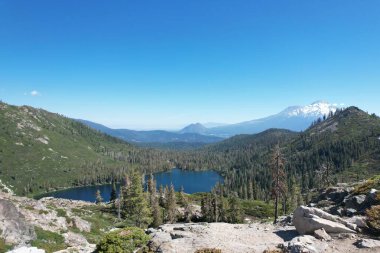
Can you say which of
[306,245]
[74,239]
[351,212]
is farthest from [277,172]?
[74,239]

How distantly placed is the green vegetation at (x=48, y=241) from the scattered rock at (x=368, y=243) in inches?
1493

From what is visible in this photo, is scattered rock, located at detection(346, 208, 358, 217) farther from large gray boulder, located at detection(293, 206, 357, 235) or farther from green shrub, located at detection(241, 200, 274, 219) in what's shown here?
green shrub, located at detection(241, 200, 274, 219)

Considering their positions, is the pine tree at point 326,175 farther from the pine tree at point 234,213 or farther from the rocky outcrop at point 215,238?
the rocky outcrop at point 215,238

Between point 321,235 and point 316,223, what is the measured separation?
1.57 meters

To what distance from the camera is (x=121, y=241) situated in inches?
1157

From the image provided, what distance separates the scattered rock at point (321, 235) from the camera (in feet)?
98.7

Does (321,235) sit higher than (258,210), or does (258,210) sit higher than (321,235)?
(321,235)

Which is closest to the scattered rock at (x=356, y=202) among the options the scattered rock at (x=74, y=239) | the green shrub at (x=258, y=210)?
the scattered rock at (x=74, y=239)

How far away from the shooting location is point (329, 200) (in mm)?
54000

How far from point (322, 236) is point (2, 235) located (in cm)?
4087

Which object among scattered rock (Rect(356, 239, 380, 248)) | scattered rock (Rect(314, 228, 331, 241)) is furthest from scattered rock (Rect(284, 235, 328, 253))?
scattered rock (Rect(356, 239, 380, 248))

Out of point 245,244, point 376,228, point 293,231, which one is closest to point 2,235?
point 245,244

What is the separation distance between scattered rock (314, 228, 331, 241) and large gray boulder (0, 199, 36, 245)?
127 feet

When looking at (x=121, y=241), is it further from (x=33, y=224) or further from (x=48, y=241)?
(x=33, y=224)
